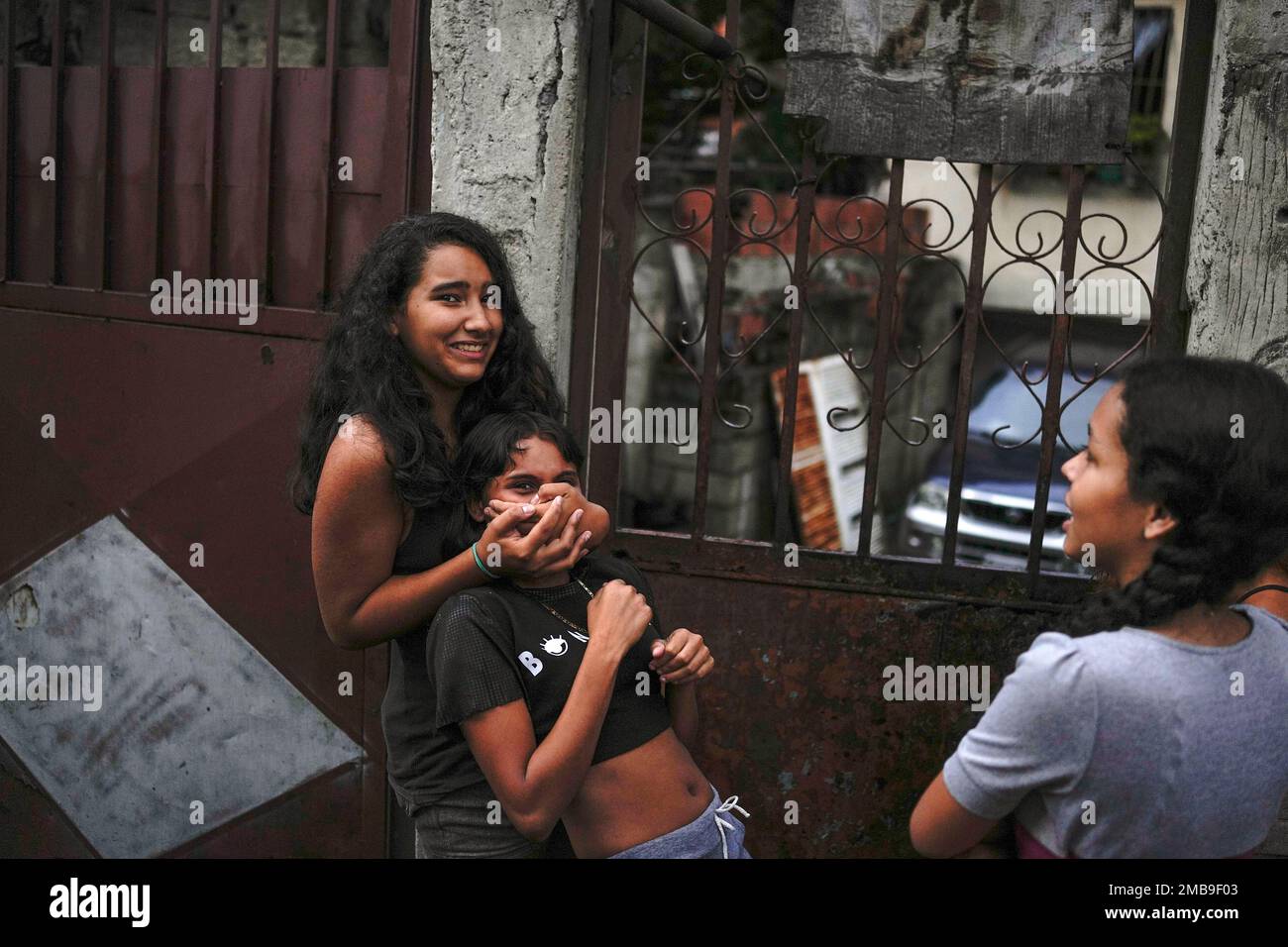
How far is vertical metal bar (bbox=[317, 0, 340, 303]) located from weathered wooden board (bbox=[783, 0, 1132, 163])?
45.2 inches

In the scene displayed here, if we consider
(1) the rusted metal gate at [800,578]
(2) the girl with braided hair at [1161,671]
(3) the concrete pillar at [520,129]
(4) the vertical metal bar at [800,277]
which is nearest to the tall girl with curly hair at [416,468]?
(3) the concrete pillar at [520,129]

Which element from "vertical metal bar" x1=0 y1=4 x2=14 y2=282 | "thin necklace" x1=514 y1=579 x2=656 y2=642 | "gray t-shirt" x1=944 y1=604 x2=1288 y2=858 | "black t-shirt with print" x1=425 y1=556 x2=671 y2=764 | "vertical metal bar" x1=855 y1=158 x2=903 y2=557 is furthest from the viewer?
"vertical metal bar" x1=0 y1=4 x2=14 y2=282

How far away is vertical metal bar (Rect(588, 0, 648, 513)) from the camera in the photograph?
277 centimetres

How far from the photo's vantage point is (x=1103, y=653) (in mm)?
1424

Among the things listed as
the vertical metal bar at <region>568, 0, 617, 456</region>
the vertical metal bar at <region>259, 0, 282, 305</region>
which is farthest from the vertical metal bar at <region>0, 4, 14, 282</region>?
the vertical metal bar at <region>568, 0, 617, 456</region>

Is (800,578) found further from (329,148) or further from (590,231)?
(329,148)

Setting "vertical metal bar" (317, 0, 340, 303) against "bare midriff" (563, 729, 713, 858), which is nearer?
"bare midriff" (563, 729, 713, 858)

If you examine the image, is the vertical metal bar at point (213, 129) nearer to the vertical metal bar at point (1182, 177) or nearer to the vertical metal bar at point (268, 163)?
the vertical metal bar at point (268, 163)

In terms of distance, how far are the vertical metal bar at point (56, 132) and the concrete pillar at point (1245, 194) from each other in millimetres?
3022

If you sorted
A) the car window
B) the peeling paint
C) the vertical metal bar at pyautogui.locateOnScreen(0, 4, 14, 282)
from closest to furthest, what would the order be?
the vertical metal bar at pyautogui.locateOnScreen(0, 4, 14, 282) < the peeling paint < the car window

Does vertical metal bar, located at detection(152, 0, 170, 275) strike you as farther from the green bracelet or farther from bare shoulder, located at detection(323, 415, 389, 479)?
the green bracelet

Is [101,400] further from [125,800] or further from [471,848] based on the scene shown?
[471,848]

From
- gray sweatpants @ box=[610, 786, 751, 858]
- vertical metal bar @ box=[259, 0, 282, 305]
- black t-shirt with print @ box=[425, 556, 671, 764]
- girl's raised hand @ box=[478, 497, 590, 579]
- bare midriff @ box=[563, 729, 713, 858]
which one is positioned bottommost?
gray sweatpants @ box=[610, 786, 751, 858]
